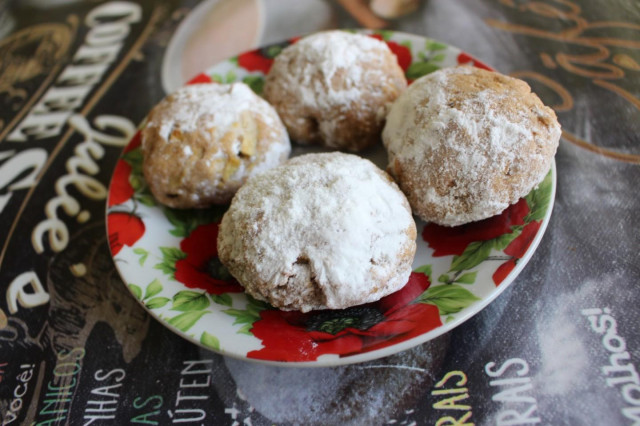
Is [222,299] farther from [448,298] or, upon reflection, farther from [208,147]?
[448,298]

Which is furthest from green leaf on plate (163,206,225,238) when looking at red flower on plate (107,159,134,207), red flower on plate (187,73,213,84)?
red flower on plate (187,73,213,84)

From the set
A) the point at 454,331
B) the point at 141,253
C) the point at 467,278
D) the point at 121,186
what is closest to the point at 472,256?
the point at 467,278

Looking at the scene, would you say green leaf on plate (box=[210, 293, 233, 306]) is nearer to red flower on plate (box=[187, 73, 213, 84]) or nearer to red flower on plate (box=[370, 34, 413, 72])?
red flower on plate (box=[187, 73, 213, 84])

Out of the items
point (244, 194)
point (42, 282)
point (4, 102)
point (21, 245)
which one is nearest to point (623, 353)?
point (244, 194)

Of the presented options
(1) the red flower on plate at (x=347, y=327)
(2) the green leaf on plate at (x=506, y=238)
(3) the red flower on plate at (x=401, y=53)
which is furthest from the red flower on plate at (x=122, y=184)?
(2) the green leaf on plate at (x=506, y=238)

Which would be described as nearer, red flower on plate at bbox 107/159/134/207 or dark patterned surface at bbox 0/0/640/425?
dark patterned surface at bbox 0/0/640/425

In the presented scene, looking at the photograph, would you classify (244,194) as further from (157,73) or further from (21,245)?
(157,73)
